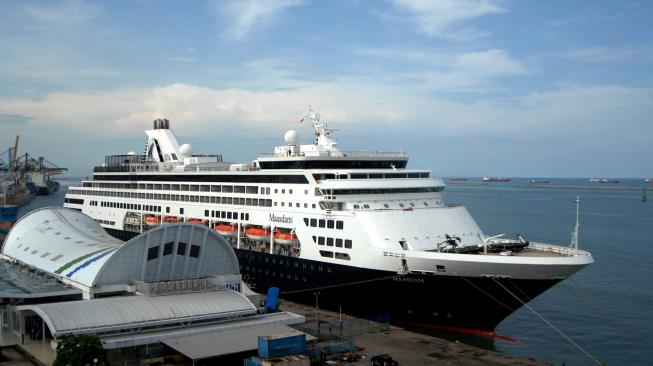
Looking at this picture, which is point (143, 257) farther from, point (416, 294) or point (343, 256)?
point (416, 294)

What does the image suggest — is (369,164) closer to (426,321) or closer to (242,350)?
(426,321)

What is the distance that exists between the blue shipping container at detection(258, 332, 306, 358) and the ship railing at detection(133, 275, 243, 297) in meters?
6.51

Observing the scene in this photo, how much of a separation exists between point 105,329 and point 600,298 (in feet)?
104

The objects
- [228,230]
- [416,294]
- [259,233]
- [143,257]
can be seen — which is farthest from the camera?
[228,230]

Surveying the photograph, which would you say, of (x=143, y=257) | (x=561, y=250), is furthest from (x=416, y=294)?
(x=143, y=257)

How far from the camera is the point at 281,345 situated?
2022cm

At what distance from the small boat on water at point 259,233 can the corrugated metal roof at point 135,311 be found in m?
7.11

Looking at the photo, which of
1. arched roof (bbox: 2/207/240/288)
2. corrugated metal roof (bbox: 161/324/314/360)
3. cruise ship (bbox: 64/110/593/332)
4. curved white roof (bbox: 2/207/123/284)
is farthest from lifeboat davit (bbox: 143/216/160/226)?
corrugated metal roof (bbox: 161/324/314/360)

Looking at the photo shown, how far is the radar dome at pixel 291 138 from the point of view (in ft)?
114

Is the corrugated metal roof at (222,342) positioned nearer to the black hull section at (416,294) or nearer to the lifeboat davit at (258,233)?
the black hull section at (416,294)

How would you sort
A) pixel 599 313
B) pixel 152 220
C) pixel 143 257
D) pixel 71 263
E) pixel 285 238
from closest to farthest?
pixel 143 257, pixel 71 263, pixel 285 238, pixel 599 313, pixel 152 220

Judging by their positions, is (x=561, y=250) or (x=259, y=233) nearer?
(x=561, y=250)

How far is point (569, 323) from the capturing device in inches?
1276

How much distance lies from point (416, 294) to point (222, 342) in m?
9.90
